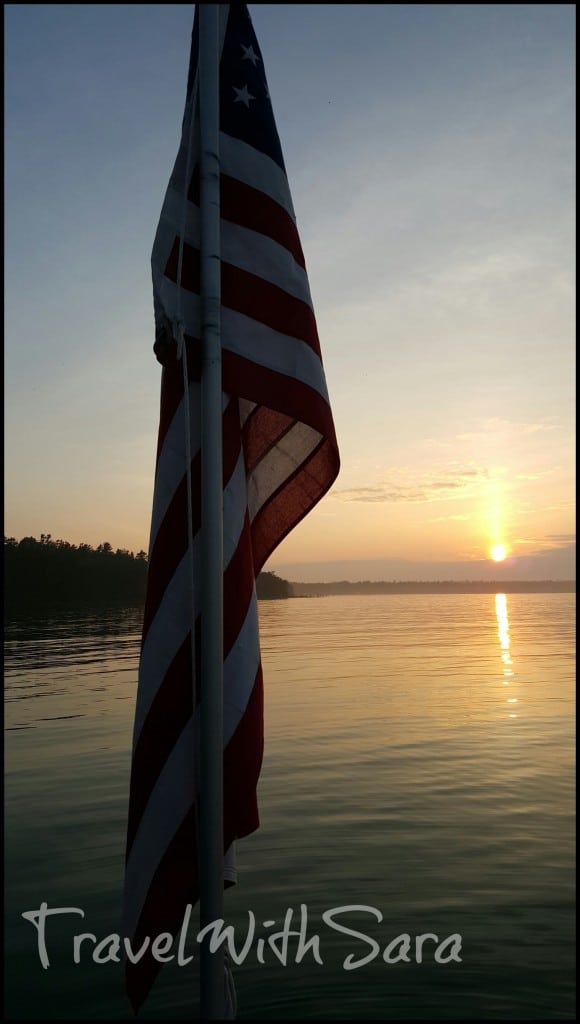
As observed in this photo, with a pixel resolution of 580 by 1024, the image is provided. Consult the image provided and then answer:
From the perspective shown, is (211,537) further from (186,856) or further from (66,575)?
(66,575)

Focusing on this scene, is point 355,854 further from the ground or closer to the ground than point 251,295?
closer to the ground

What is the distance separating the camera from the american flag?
8.37 ft

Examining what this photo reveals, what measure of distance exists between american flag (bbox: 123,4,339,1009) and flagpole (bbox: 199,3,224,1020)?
11cm

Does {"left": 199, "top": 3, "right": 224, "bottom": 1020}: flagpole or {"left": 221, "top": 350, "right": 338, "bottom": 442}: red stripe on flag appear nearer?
{"left": 199, "top": 3, "right": 224, "bottom": 1020}: flagpole

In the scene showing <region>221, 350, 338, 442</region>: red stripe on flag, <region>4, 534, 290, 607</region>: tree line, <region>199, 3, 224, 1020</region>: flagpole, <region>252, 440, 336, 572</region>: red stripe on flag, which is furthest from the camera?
<region>4, 534, 290, 607</region>: tree line

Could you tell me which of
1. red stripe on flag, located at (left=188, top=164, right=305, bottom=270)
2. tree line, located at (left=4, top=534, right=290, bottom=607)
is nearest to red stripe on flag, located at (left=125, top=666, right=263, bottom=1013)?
red stripe on flag, located at (left=188, top=164, right=305, bottom=270)

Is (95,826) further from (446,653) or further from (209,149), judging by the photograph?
(446,653)

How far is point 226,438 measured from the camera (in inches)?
108

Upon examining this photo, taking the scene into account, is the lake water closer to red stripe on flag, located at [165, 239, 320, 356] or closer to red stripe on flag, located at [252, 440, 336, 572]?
red stripe on flag, located at [252, 440, 336, 572]

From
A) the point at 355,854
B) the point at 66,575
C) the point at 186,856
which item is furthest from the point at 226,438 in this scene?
the point at 66,575

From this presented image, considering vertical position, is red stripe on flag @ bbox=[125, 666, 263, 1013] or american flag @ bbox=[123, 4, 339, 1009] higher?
american flag @ bbox=[123, 4, 339, 1009]

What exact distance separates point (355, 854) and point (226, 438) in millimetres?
5979

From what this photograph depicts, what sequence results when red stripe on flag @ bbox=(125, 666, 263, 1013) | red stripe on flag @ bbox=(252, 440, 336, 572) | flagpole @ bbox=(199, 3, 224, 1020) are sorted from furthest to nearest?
1. red stripe on flag @ bbox=(252, 440, 336, 572)
2. red stripe on flag @ bbox=(125, 666, 263, 1013)
3. flagpole @ bbox=(199, 3, 224, 1020)

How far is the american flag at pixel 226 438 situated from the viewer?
255 cm
